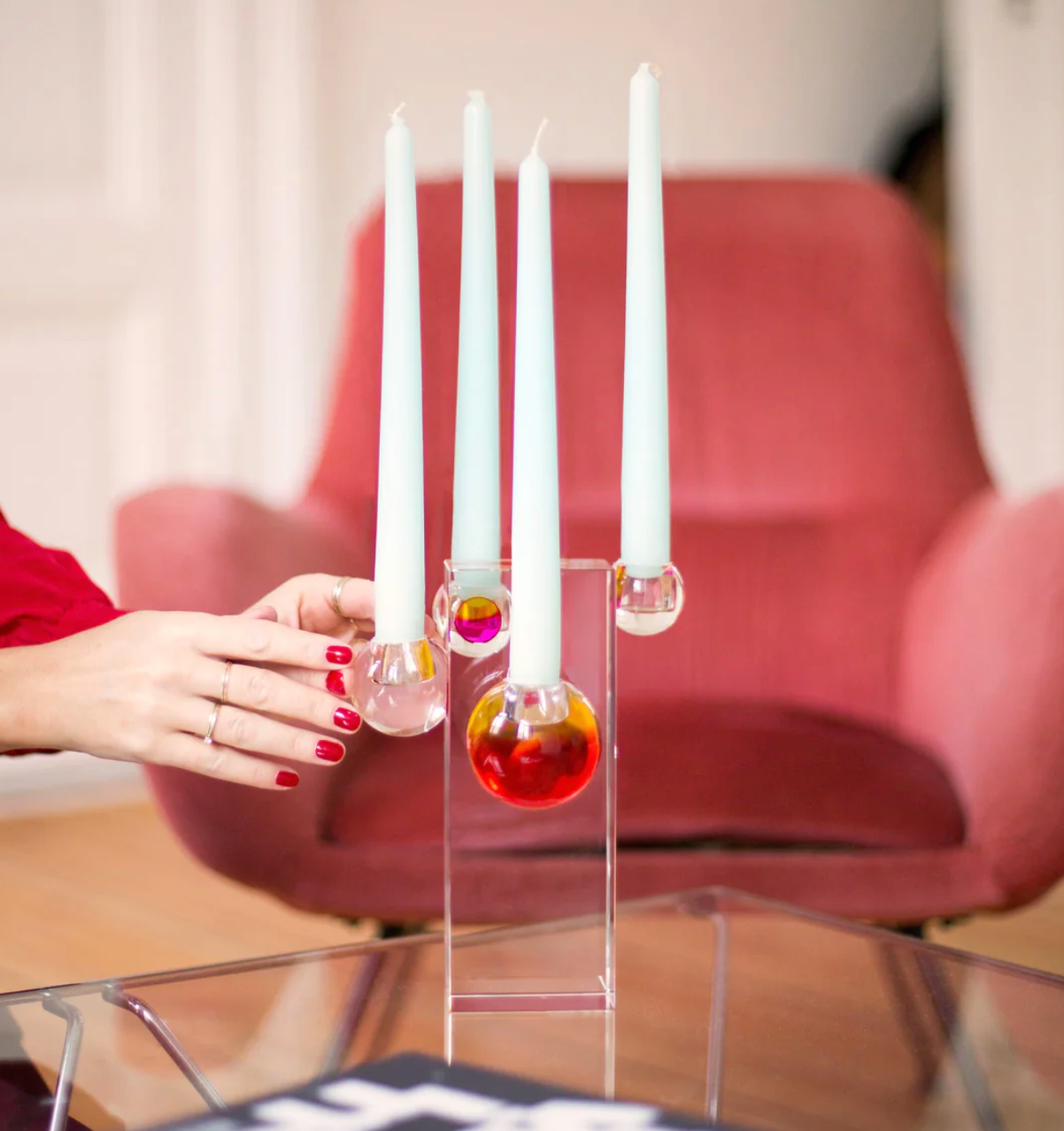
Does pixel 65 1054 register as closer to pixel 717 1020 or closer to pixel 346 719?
pixel 346 719

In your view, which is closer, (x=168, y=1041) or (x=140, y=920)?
(x=168, y=1041)

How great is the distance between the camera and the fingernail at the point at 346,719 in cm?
55

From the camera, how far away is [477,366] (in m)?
0.54

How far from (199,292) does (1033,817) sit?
179 cm

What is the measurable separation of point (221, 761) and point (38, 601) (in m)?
0.24

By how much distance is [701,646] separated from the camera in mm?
1292

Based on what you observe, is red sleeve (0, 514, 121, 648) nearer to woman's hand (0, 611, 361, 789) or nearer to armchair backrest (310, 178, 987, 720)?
woman's hand (0, 611, 361, 789)

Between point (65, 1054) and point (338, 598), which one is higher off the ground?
point (338, 598)

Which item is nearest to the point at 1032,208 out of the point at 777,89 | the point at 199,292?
the point at 777,89

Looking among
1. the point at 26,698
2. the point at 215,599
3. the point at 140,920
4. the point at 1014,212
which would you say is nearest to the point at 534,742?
the point at 26,698

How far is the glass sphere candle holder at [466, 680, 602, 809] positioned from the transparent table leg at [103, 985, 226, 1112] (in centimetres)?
15

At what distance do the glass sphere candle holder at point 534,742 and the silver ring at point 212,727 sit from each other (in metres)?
0.13

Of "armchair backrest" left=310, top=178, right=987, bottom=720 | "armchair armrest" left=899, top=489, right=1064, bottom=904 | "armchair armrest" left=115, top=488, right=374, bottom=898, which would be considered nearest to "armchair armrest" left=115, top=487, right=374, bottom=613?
"armchair armrest" left=115, top=488, right=374, bottom=898

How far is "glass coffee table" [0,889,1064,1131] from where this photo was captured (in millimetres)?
504
